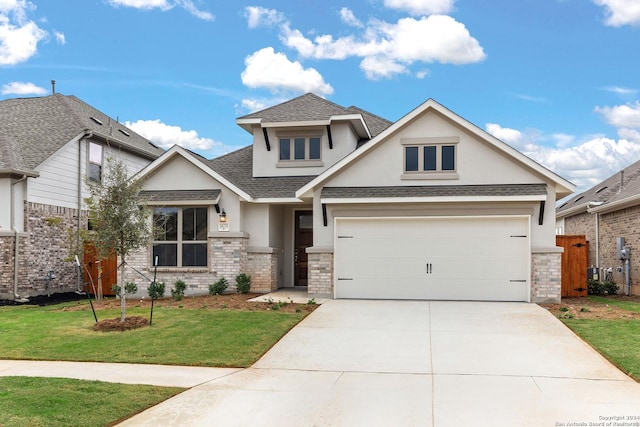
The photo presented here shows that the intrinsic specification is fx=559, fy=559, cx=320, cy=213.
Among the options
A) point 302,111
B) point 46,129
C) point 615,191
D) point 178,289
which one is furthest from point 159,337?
point 615,191

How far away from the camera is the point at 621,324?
11.4 meters

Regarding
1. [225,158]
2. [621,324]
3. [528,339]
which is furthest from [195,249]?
[621,324]

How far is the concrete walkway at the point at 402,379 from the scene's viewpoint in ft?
20.4

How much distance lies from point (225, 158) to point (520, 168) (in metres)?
10.3

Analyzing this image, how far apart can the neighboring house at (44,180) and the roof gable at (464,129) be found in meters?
6.67

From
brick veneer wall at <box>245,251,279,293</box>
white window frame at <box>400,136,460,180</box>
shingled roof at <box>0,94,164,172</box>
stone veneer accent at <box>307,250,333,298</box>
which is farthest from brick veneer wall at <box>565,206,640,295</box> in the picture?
shingled roof at <box>0,94,164,172</box>

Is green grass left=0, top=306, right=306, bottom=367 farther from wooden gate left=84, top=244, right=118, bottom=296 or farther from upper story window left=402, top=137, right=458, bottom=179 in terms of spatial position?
Result: upper story window left=402, top=137, right=458, bottom=179

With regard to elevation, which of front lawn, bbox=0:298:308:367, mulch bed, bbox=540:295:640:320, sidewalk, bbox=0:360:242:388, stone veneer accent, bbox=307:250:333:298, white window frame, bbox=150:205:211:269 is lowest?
sidewalk, bbox=0:360:242:388

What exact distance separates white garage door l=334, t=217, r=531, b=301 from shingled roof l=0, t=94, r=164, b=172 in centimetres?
991

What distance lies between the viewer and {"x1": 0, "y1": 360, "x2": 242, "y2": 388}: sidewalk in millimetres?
7758

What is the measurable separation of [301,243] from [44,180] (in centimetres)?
846

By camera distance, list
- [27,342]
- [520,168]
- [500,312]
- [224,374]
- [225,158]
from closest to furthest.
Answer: [224,374] < [27,342] < [500,312] < [520,168] < [225,158]

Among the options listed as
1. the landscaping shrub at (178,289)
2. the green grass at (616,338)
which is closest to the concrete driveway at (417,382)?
the green grass at (616,338)

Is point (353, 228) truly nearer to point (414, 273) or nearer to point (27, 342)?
point (414, 273)
